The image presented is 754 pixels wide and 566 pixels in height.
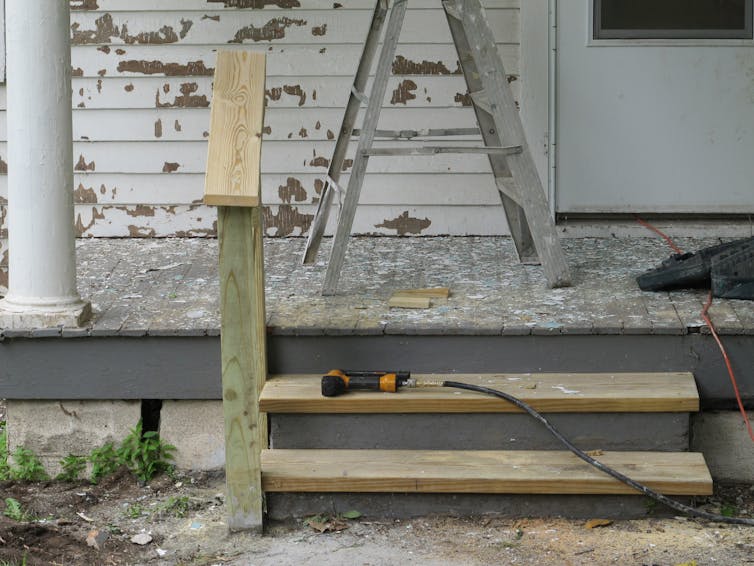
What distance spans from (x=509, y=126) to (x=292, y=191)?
159 centimetres

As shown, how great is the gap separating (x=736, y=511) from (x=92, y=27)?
142 inches

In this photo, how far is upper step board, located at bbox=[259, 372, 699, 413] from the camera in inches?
135

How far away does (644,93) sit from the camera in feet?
16.9

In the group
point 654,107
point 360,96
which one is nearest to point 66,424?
point 360,96

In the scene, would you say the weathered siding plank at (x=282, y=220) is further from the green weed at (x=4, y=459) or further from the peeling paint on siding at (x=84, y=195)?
the green weed at (x=4, y=459)

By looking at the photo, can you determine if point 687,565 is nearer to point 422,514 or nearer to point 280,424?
point 422,514

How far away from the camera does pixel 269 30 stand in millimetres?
5219

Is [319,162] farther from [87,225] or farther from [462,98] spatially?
[87,225]

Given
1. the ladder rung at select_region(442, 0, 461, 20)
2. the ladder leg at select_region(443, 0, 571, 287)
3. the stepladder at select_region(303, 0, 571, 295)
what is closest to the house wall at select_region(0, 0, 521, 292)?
the stepladder at select_region(303, 0, 571, 295)

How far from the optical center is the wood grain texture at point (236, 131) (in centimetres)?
302

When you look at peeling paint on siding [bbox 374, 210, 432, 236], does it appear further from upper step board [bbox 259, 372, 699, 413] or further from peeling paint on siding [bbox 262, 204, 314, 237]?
upper step board [bbox 259, 372, 699, 413]

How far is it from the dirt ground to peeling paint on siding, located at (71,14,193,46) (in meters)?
2.50

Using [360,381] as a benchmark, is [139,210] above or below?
above

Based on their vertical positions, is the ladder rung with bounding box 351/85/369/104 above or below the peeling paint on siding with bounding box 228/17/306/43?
below
